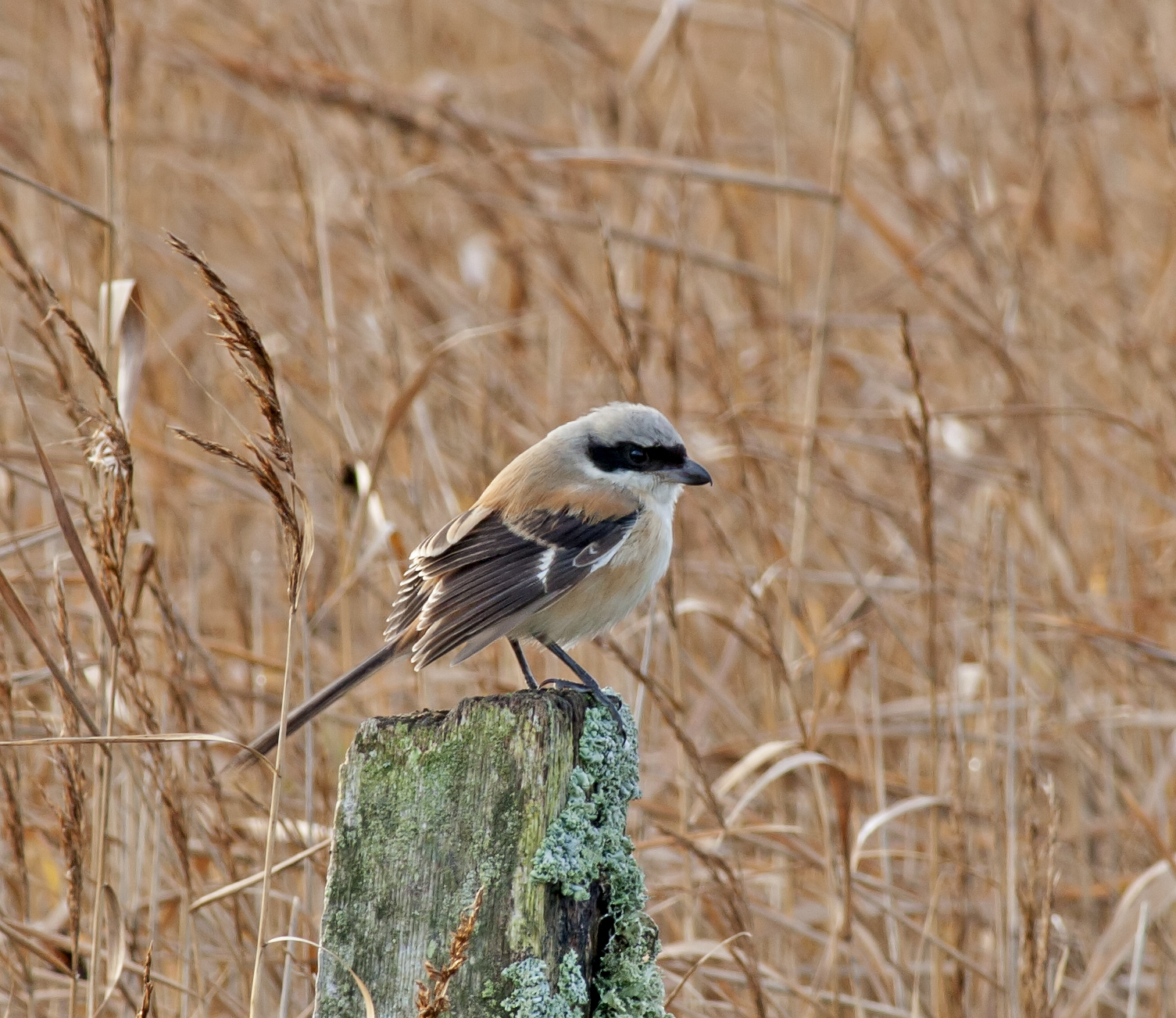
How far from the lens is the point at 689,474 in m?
2.72

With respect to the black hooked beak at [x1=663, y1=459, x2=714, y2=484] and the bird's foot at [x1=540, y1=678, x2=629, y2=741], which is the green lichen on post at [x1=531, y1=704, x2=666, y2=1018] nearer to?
the bird's foot at [x1=540, y1=678, x2=629, y2=741]

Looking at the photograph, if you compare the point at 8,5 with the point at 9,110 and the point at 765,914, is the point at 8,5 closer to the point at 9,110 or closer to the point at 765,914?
the point at 9,110

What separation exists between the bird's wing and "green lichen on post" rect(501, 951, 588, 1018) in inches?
30.6

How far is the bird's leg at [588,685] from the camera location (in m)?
1.75

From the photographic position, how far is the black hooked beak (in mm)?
2709

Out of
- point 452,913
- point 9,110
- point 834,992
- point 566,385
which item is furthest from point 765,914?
point 9,110

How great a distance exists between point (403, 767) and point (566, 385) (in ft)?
8.74

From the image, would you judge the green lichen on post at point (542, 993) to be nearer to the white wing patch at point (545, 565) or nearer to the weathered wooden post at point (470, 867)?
the weathered wooden post at point (470, 867)

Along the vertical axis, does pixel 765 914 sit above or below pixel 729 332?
below

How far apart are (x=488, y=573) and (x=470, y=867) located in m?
0.97

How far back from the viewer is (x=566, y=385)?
4055mm

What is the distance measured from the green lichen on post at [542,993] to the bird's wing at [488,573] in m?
0.78

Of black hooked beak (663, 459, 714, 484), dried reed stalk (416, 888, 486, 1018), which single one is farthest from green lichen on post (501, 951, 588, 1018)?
black hooked beak (663, 459, 714, 484)

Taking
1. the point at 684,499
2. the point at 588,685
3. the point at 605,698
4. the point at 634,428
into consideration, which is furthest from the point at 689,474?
the point at 605,698
